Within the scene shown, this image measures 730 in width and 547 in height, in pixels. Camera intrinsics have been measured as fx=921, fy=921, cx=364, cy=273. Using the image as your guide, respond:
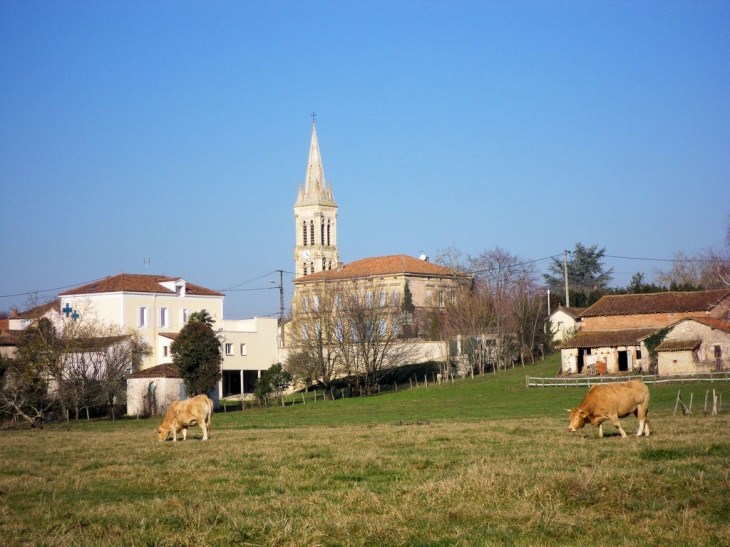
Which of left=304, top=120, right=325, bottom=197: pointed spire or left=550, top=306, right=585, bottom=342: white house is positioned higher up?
left=304, top=120, right=325, bottom=197: pointed spire

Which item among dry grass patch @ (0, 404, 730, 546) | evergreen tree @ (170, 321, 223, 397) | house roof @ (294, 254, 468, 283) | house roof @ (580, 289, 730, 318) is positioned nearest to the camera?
dry grass patch @ (0, 404, 730, 546)

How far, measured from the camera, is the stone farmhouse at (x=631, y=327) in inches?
2494

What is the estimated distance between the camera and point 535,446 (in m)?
18.8

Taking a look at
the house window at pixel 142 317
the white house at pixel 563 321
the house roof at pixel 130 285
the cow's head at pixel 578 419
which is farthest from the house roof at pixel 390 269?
the cow's head at pixel 578 419

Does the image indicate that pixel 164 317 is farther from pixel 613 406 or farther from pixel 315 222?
pixel 315 222

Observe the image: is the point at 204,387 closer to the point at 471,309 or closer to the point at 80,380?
the point at 80,380

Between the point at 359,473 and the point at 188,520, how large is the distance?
4.98 meters

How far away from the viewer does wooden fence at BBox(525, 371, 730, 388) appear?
2061 inches

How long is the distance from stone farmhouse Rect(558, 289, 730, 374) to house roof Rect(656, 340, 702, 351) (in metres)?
1.98

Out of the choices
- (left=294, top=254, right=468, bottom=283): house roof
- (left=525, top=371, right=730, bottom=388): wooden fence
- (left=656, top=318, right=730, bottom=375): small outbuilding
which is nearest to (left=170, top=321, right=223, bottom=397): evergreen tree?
(left=525, top=371, right=730, bottom=388): wooden fence

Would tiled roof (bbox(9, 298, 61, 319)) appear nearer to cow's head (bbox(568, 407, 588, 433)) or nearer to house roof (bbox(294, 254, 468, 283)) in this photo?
house roof (bbox(294, 254, 468, 283))

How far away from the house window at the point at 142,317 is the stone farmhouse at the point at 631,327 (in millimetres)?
33421

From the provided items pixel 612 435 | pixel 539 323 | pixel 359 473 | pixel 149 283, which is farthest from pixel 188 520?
pixel 539 323

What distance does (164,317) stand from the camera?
7706cm
